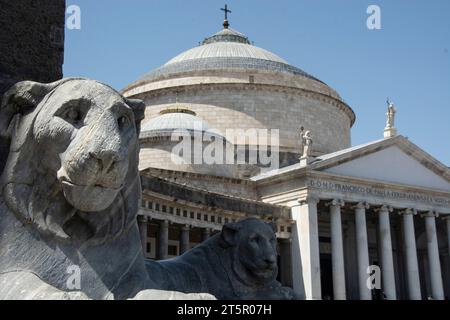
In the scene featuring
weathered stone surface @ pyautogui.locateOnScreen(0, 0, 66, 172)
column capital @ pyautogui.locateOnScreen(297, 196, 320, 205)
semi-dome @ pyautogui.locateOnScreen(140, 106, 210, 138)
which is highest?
semi-dome @ pyautogui.locateOnScreen(140, 106, 210, 138)

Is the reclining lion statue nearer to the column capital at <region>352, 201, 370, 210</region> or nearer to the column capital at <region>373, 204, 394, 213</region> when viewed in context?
the column capital at <region>352, 201, 370, 210</region>

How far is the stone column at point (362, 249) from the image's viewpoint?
35.4 m

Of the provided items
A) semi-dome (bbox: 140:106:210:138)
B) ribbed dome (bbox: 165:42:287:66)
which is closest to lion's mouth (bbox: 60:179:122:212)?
semi-dome (bbox: 140:106:210:138)

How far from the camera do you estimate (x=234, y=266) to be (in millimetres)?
3670

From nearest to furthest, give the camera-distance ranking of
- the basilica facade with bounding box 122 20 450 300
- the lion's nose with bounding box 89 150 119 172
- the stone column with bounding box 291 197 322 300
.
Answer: the lion's nose with bounding box 89 150 119 172, the basilica facade with bounding box 122 20 450 300, the stone column with bounding box 291 197 322 300

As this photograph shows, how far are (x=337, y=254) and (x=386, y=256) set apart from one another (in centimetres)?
392

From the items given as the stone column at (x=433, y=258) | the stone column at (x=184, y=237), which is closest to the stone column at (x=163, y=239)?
the stone column at (x=184, y=237)

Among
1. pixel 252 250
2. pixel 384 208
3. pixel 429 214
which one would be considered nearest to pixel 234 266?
pixel 252 250

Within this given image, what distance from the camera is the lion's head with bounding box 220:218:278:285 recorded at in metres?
3.64

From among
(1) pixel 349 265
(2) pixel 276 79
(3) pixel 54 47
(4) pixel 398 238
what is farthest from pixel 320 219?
(3) pixel 54 47

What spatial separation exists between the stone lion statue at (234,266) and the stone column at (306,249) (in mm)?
29786

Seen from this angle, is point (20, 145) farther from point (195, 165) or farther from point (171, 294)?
point (195, 165)

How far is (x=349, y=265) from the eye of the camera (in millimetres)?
37594

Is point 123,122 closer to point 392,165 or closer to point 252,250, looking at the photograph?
point 252,250
